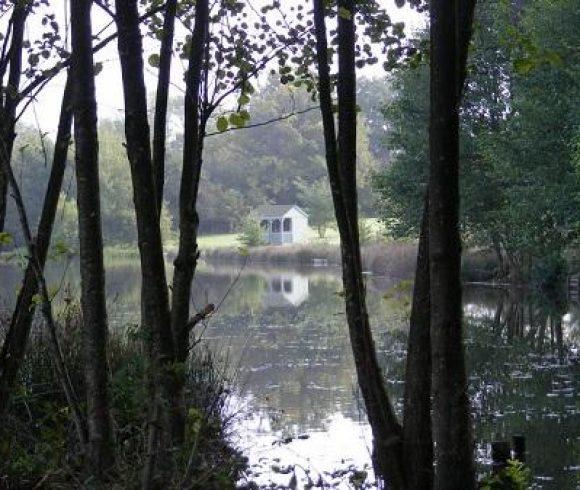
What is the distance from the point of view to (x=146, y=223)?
2.87m

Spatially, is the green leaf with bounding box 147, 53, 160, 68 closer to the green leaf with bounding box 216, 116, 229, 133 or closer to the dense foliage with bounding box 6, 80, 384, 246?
the green leaf with bounding box 216, 116, 229, 133

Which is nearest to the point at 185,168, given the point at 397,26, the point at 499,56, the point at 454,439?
the point at 397,26

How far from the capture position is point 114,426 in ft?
9.84

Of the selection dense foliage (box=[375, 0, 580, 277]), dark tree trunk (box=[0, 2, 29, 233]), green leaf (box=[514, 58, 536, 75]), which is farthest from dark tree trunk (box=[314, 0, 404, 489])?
dense foliage (box=[375, 0, 580, 277])

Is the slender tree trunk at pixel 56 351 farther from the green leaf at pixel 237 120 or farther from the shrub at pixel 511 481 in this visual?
the shrub at pixel 511 481

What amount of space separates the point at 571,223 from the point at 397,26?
13.4 m

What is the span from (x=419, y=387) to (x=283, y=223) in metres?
49.1

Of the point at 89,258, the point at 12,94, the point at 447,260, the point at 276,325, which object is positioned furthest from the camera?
the point at 276,325

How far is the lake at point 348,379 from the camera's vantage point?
5.61 meters

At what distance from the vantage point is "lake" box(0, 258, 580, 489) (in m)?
5.61

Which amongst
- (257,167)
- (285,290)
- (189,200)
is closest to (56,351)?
(189,200)

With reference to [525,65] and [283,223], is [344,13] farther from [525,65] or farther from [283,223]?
[283,223]

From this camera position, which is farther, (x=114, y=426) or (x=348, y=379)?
(x=348, y=379)

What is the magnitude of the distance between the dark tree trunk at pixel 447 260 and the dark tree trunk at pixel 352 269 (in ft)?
2.21
